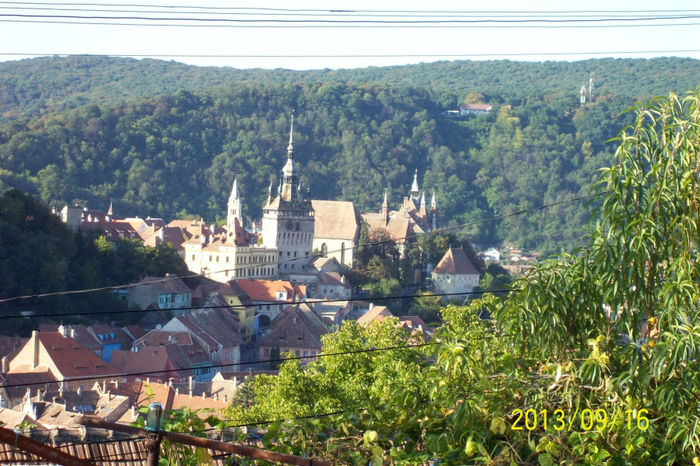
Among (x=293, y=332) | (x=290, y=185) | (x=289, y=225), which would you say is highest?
(x=290, y=185)

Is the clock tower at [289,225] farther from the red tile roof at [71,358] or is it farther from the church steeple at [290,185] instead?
the red tile roof at [71,358]

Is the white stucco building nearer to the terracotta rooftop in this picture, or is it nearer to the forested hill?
the terracotta rooftop

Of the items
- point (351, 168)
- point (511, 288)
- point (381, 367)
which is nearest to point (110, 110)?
point (351, 168)

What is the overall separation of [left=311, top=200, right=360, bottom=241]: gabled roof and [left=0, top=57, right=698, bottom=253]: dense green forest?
24.6 m

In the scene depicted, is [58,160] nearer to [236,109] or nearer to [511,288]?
[236,109]

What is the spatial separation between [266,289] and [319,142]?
8308 cm

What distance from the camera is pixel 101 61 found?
17762 cm

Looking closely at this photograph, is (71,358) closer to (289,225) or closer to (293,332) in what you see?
(293,332)

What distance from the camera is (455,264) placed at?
76312 mm

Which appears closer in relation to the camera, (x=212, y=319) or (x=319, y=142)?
(x=212, y=319)

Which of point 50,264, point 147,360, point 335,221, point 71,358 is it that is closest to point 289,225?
point 335,221

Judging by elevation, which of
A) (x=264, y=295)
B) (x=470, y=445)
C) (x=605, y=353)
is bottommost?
(x=264, y=295)

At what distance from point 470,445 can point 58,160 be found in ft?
341

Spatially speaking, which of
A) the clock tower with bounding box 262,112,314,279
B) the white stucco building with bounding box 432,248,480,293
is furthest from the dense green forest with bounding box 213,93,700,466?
the clock tower with bounding box 262,112,314,279
